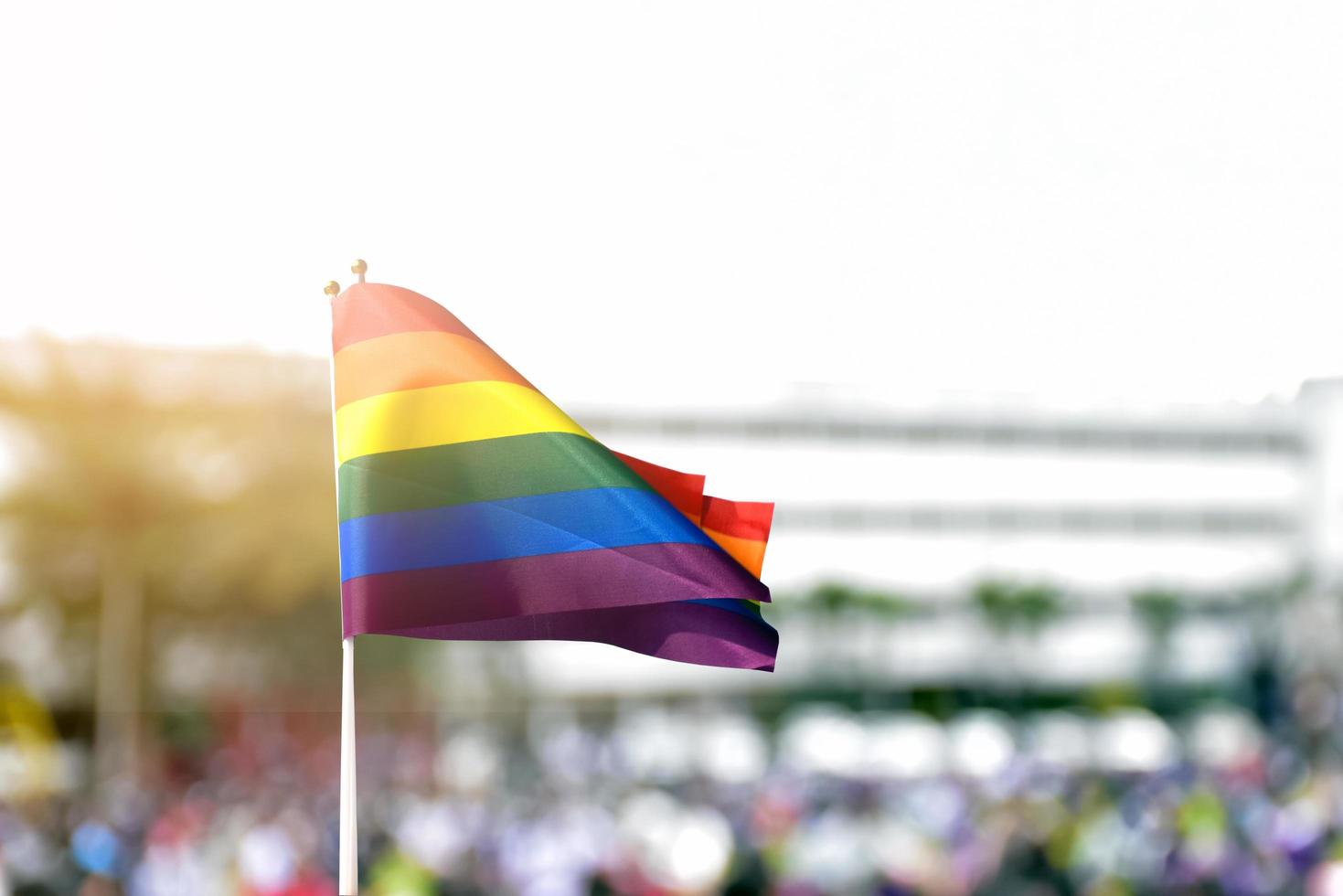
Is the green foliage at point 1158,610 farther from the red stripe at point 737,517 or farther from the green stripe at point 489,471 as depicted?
the green stripe at point 489,471

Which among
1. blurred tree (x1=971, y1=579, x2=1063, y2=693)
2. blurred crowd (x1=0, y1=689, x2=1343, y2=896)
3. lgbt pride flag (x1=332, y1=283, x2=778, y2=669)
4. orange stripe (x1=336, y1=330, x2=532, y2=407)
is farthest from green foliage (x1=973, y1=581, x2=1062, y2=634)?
orange stripe (x1=336, y1=330, x2=532, y2=407)

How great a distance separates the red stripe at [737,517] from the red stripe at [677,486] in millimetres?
29

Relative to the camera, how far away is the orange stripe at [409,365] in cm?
429

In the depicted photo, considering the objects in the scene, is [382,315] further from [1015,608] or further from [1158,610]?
[1158,610]

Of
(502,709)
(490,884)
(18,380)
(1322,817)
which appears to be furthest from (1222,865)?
(502,709)

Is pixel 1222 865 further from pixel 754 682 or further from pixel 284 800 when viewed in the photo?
pixel 754 682

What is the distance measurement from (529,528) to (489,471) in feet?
0.63

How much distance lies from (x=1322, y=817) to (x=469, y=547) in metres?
9.70

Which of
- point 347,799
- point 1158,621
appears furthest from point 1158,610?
point 347,799

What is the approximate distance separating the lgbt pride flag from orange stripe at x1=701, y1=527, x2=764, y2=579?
0.35 feet

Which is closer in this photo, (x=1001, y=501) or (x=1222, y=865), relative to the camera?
(x=1222, y=865)

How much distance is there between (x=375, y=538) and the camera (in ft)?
13.8

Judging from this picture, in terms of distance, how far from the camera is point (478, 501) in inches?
170

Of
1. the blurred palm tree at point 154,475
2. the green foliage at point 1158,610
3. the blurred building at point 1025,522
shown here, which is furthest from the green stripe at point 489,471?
the green foliage at point 1158,610
